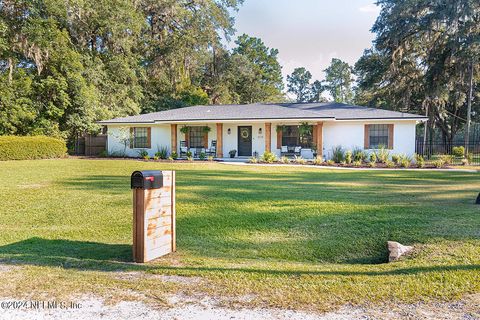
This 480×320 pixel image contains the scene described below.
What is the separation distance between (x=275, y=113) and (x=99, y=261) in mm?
17200

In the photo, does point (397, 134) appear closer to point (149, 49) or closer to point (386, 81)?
point (386, 81)

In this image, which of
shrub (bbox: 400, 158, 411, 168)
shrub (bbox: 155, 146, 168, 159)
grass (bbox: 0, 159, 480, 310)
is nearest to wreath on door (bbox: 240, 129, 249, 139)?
shrub (bbox: 155, 146, 168, 159)

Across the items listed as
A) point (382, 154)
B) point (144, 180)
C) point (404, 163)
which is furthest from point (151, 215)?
point (382, 154)

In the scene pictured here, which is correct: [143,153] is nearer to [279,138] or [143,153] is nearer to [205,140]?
[205,140]

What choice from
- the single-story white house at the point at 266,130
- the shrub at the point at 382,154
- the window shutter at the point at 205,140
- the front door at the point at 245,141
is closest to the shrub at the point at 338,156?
the single-story white house at the point at 266,130

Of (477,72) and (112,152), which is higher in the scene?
(477,72)

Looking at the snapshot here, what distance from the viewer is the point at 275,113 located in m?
20.6

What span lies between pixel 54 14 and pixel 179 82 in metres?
10.4

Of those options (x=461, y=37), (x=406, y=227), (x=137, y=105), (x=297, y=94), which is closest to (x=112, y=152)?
(x=137, y=105)

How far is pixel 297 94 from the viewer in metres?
69.4

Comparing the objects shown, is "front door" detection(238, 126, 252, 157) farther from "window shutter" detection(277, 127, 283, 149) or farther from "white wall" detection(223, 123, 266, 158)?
"window shutter" detection(277, 127, 283, 149)

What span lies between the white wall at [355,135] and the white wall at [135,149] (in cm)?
937

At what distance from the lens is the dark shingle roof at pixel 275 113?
62.0 feet

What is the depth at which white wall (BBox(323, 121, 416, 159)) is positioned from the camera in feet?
60.4
